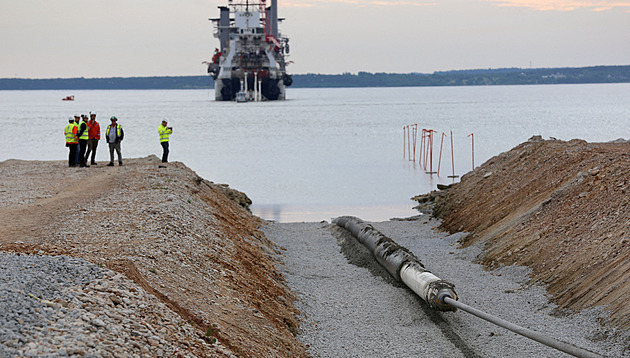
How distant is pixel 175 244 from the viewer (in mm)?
12891

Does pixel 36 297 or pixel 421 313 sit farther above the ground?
pixel 36 297

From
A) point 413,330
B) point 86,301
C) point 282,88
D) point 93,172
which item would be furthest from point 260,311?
point 282,88

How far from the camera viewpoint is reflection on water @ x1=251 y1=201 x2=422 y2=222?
89.7 ft

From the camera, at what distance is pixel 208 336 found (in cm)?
848

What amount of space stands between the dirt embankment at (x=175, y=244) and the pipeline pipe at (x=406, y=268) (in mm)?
2249

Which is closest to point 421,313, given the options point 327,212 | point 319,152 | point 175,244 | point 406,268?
point 406,268

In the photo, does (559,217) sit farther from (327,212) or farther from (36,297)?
(327,212)

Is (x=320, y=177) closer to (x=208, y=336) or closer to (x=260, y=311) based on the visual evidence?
(x=260, y=311)

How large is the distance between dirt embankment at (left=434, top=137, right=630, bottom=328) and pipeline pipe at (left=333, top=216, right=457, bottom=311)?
1965 mm

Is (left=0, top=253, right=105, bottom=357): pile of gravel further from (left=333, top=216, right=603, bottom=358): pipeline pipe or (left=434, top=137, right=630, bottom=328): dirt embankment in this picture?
(left=434, top=137, right=630, bottom=328): dirt embankment

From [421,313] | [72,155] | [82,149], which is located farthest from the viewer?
[72,155]

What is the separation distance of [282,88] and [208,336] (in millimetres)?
142598

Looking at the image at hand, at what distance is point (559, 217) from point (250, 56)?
116 metres

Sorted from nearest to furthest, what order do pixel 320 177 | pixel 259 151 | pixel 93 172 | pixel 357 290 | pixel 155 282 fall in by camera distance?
pixel 155 282, pixel 357 290, pixel 93 172, pixel 320 177, pixel 259 151
